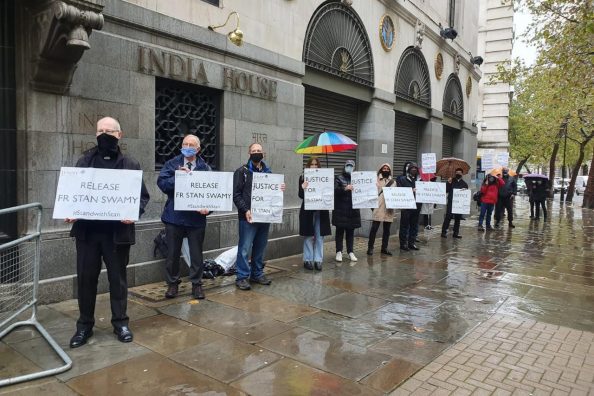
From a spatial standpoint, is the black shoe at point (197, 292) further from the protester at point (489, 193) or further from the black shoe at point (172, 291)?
the protester at point (489, 193)

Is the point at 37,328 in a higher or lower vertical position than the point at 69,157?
lower

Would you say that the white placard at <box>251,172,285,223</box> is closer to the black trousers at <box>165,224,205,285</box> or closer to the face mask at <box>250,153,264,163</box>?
the face mask at <box>250,153,264,163</box>

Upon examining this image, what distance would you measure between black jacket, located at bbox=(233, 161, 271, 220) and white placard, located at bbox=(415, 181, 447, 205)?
5.32m

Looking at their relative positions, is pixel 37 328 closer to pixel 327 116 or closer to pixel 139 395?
pixel 139 395

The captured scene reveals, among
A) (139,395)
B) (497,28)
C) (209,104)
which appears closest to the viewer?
(139,395)

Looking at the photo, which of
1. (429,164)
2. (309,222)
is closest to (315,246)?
(309,222)

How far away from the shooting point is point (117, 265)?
14.5ft

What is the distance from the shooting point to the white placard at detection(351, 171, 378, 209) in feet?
27.1

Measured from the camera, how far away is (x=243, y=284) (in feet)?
21.1

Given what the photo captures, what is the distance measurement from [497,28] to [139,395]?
32379 millimetres

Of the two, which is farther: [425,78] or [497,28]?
[497,28]

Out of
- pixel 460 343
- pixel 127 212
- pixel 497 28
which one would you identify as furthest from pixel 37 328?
pixel 497 28

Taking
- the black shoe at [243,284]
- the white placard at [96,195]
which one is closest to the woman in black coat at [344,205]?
the black shoe at [243,284]

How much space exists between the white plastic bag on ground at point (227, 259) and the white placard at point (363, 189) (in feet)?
7.88
